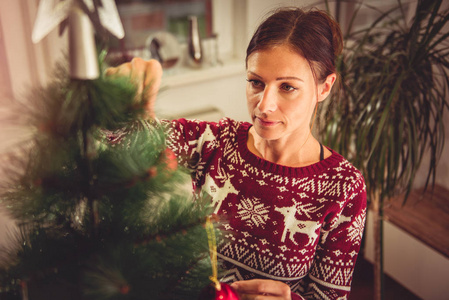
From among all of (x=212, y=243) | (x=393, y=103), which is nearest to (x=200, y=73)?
(x=393, y=103)

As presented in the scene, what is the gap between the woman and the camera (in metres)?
0.88

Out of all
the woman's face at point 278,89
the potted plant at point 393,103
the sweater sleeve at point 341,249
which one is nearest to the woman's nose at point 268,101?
the woman's face at point 278,89

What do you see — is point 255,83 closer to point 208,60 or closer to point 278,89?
point 278,89

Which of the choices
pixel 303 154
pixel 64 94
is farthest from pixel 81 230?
pixel 303 154

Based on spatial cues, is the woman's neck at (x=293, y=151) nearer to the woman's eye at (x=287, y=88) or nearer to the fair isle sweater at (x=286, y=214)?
the fair isle sweater at (x=286, y=214)

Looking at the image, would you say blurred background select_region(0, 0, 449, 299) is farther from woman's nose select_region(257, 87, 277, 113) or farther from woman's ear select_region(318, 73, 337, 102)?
woman's nose select_region(257, 87, 277, 113)

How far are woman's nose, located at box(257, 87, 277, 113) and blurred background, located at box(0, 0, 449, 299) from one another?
0.99 meters

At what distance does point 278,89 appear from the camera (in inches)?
34.0

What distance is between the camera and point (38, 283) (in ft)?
1.44

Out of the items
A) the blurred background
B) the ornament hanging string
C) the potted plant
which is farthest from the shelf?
the ornament hanging string

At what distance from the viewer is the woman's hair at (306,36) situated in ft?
2.88

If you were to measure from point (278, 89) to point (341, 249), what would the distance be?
426 mm

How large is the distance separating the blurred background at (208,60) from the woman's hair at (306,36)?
0.81 m

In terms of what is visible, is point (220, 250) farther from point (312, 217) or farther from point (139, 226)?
point (139, 226)
